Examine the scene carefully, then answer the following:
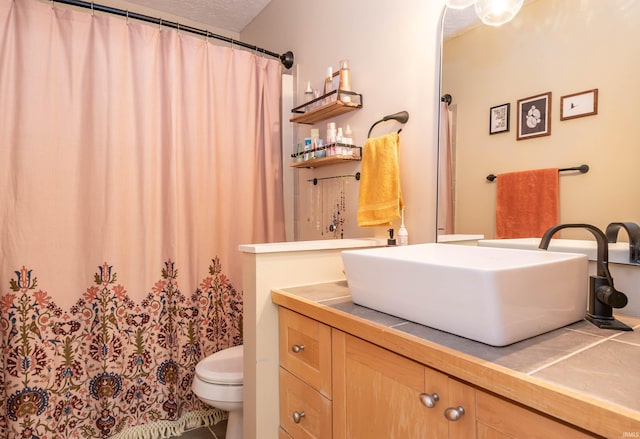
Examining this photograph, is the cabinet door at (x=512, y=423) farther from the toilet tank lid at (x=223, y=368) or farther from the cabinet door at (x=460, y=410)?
the toilet tank lid at (x=223, y=368)

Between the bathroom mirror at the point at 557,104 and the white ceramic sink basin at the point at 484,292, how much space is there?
23 centimetres

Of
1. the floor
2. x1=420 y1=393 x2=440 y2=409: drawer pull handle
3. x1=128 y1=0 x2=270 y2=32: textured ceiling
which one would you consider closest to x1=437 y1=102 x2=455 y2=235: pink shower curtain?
x1=420 y1=393 x2=440 y2=409: drawer pull handle

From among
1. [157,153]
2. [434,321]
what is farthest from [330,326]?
[157,153]

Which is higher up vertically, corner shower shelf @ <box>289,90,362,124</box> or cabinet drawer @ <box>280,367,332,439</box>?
corner shower shelf @ <box>289,90,362,124</box>

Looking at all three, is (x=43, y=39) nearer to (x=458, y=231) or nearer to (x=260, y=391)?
(x=260, y=391)

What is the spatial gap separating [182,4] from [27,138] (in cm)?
149

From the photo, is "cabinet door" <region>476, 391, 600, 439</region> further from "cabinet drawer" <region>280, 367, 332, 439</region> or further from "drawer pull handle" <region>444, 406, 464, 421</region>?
"cabinet drawer" <region>280, 367, 332, 439</region>

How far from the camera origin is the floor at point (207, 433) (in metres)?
1.89

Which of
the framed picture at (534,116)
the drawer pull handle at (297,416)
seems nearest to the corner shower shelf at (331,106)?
the framed picture at (534,116)

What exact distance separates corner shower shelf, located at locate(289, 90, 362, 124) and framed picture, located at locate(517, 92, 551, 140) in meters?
0.82

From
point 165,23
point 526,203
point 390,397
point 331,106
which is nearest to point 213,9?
point 165,23

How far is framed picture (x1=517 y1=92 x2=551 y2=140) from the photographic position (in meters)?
1.07

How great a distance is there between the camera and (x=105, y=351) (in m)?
1.75

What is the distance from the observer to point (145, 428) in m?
1.83
